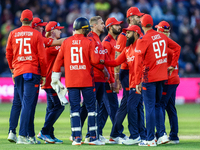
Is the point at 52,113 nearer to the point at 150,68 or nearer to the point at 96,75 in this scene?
the point at 96,75

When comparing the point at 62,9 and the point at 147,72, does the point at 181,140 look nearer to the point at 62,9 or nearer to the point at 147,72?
the point at 147,72

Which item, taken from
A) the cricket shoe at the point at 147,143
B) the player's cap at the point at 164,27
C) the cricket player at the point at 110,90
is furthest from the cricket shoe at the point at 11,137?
the player's cap at the point at 164,27

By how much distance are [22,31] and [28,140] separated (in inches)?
95.0

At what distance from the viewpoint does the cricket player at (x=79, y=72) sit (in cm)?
877

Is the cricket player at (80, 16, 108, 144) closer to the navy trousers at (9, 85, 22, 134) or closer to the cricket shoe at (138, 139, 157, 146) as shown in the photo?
the cricket shoe at (138, 139, 157, 146)

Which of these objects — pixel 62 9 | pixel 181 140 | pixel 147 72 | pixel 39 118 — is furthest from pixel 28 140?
pixel 62 9

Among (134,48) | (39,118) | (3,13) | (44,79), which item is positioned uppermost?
(3,13)

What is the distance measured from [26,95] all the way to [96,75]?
1.63 metres

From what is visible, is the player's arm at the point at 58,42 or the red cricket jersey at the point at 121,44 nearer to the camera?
the player's arm at the point at 58,42

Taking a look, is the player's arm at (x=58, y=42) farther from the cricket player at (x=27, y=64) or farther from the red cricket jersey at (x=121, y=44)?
the red cricket jersey at (x=121, y=44)

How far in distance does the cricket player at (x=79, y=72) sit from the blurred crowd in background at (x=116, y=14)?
14908 mm

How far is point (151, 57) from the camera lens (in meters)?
8.81

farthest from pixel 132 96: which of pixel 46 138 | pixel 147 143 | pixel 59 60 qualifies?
pixel 46 138

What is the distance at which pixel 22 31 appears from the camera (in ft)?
30.3
